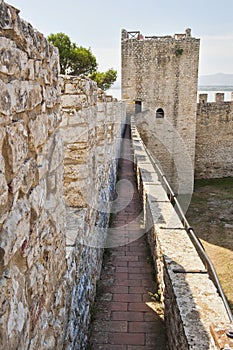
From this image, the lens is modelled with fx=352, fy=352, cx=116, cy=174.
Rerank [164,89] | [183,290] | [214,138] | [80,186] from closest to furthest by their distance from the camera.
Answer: [183,290], [80,186], [164,89], [214,138]

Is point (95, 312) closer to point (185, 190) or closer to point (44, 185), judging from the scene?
point (44, 185)

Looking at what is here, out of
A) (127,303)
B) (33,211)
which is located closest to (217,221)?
(127,303)

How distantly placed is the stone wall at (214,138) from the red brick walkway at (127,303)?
520 inches

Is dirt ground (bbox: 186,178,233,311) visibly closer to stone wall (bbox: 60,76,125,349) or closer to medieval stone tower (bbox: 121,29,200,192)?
medieval stone tower (bbox: 121,29,200,192)

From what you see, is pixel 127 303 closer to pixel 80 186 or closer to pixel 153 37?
pixel 80 186

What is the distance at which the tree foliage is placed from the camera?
20859mm

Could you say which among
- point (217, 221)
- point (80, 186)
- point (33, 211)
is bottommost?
point (217, 221)

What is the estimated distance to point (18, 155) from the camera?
128 cm

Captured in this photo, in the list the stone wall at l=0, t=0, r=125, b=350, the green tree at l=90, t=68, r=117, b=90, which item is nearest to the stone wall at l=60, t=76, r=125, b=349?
the stone wall at l=0, t=0, r=125, b=350

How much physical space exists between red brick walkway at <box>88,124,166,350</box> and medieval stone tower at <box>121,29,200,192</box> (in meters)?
10.8

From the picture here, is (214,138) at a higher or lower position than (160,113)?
lower

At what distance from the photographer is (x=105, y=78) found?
75.6 ft

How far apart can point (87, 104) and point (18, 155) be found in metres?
1.90

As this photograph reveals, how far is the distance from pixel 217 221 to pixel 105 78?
1369 cm
